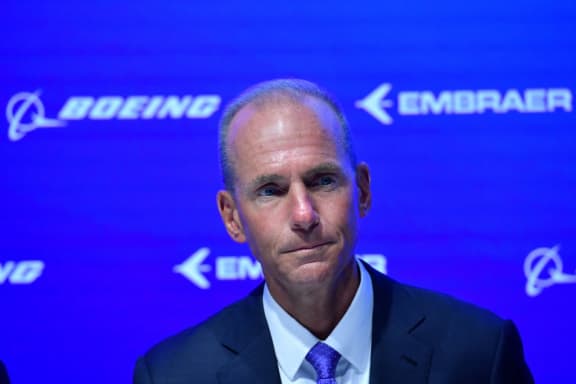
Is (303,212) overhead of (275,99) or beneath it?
beneath

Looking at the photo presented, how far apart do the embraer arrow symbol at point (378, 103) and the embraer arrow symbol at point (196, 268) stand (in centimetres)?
83

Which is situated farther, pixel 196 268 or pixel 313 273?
pixel 196 268

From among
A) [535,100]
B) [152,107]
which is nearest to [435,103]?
[535,100]

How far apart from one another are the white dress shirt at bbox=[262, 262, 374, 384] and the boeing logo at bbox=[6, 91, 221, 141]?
1.15 metres

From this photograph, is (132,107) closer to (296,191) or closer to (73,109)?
(73,109)

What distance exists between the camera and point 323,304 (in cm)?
219

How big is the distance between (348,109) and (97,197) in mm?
1036

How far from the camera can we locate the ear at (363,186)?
7.38 feet

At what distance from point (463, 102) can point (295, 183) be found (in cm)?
132

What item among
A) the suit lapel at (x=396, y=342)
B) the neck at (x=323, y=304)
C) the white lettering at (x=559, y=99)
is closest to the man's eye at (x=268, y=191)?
the neck at (x=323, y=304)

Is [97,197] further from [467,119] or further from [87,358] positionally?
[467,119]

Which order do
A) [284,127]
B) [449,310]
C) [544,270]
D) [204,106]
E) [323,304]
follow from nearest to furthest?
[284,127]
[323,304]
[449,310]
[544,270]
[204,106]

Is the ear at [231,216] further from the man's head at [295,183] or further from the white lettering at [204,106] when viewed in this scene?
the white lettering at [204,106]

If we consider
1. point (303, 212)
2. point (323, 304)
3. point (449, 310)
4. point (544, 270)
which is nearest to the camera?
point (303, 212)
